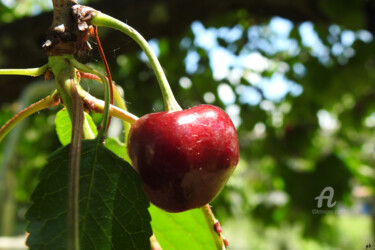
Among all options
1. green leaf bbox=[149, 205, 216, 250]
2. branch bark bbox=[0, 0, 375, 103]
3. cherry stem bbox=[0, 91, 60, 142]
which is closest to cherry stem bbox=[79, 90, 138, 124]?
cherry stem bbox=[0, 91, 60, 142]

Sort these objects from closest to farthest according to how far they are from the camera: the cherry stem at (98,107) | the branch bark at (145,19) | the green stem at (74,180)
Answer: the green stem at (74,180) < the cherry stem at (98,107) < the branch bark at (145,19)

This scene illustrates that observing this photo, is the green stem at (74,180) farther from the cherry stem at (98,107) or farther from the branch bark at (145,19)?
the branch bark at (145,19)

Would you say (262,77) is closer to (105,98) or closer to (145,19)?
(145,19)

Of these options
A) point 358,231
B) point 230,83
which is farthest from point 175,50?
point 358,231

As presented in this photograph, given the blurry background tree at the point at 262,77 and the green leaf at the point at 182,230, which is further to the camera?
the blurry background tree at the point at 262,77

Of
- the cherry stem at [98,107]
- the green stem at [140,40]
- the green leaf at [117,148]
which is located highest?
the green stem at [140,40]

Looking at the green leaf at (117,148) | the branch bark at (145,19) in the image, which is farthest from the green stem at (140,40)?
the branch bark at (145,19)

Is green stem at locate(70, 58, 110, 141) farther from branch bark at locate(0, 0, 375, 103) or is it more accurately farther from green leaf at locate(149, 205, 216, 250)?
branch bark at locate(0, 0, 375, 103)
